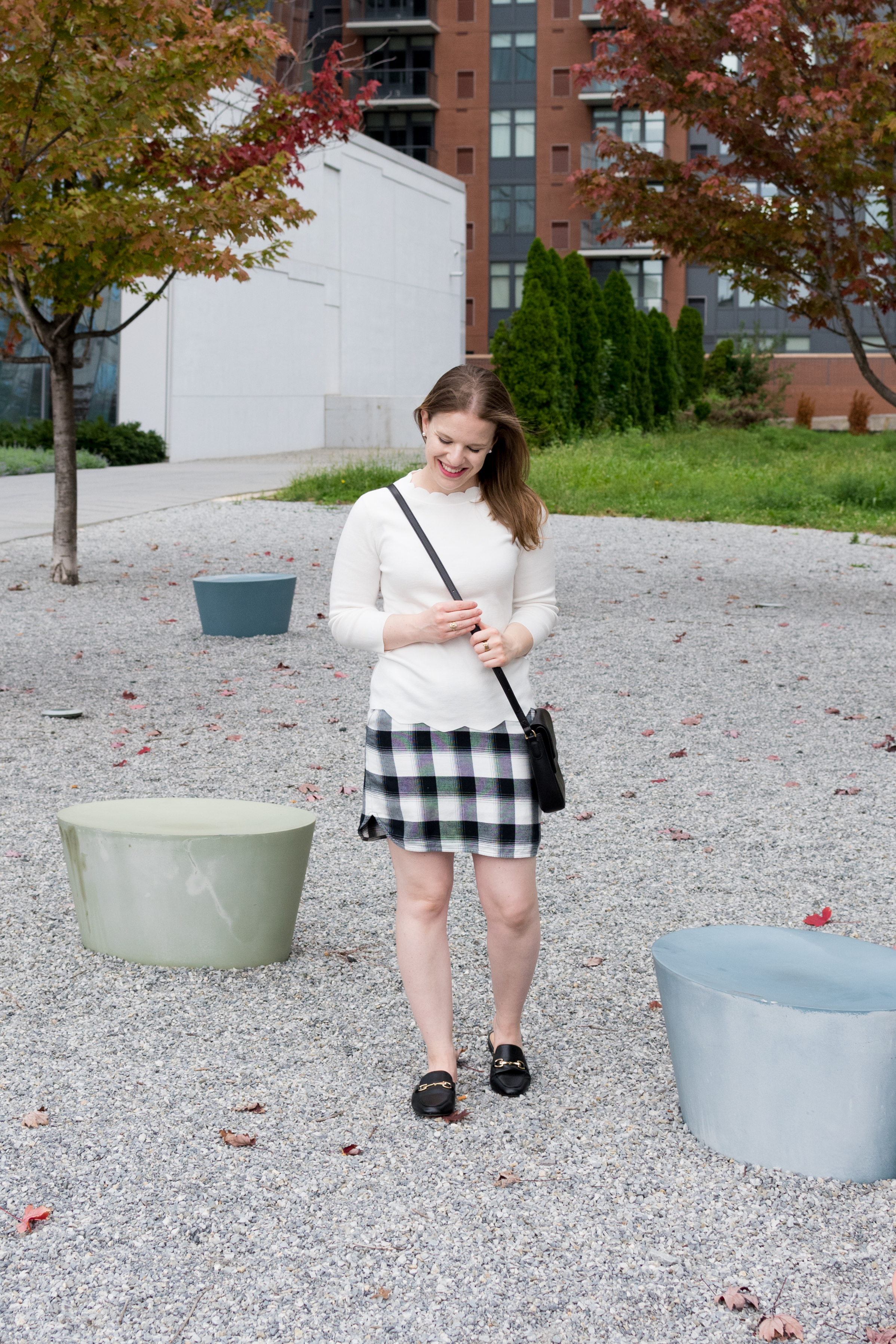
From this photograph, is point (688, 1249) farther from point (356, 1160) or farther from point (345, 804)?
point (345, 804)

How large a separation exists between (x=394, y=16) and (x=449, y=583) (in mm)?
49748

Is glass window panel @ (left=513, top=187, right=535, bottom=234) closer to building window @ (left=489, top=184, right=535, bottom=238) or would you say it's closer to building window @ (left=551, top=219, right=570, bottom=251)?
building window @ (left=489, top=184, right=535, bottom=238)

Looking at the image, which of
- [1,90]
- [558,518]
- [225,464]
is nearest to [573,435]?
[225,464]

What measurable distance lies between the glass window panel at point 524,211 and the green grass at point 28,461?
28.3 meters

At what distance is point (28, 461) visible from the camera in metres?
22.6

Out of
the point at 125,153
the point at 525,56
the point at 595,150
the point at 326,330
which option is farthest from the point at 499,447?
the point at 525,56

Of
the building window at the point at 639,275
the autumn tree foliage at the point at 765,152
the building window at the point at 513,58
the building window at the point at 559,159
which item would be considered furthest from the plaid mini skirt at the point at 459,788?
the building window at the point at 513,58

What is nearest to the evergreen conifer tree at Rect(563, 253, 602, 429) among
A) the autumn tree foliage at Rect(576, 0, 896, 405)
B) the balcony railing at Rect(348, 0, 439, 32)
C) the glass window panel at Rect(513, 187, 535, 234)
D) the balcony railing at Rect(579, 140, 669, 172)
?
the balcony railing at Rect(579, 140, 669, 172)

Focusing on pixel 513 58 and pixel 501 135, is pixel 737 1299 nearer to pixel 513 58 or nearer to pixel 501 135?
pixel 501 135

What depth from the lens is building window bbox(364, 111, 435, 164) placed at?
159ft

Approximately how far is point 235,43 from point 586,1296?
927 centimetres

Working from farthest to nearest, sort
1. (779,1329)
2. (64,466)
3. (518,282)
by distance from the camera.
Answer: (518,282) → (64,466) → (779,1329)

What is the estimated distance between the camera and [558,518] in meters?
17.8

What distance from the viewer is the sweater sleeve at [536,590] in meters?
2.94
